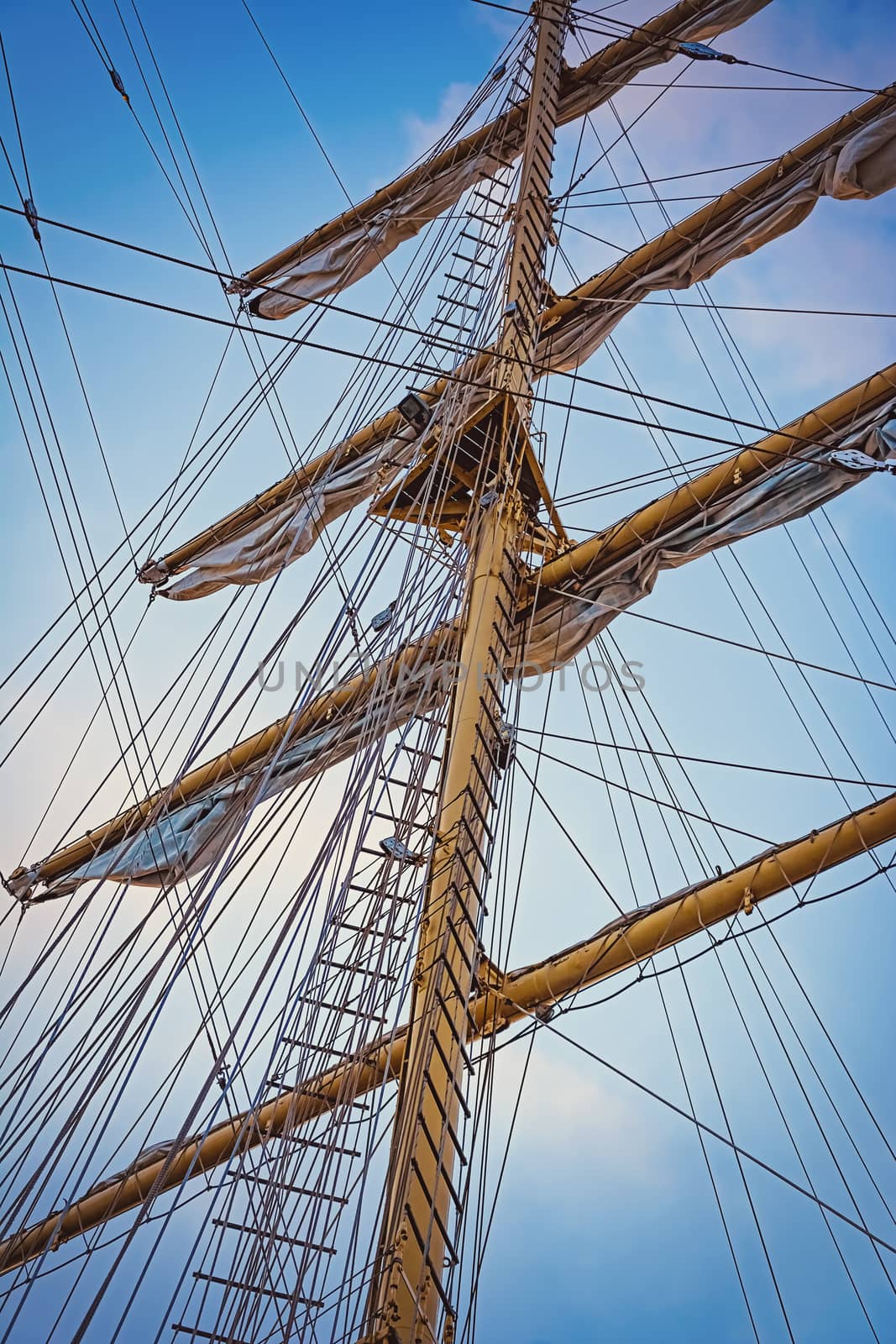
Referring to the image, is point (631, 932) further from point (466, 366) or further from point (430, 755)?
point (466, 366)

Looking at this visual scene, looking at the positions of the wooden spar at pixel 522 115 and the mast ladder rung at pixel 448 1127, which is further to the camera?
the wooden spar at pixel 522 115

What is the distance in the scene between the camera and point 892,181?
7770 millimetres

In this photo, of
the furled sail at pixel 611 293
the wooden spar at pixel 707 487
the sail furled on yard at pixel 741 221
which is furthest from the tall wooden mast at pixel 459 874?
the sail furled on yard at pixel 741 221

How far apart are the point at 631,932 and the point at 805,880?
2.76 feet

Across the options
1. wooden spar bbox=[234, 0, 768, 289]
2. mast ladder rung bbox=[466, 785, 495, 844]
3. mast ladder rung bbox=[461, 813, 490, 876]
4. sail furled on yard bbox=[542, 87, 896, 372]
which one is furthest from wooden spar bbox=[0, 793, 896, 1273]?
wooden spar bbox=[234, 0, 768, 289]

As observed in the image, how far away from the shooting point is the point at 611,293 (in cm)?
923

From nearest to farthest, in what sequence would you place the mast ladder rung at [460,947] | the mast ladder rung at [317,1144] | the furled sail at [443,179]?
the mast ladder rung at [317,1144]
the mast ladder rung at [460,947]
the furled sail at [443,179]

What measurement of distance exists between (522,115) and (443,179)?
90cm

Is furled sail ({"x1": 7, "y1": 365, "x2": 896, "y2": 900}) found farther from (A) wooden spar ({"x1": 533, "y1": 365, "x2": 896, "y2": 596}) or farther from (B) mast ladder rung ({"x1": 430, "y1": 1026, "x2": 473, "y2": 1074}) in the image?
(B) mast ladder rung ({"x1": 430, "y1": 1026, "x2": 473, "y2": 1074})

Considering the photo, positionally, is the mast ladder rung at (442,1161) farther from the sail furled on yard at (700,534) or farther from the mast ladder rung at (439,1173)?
the sail furled on yard at (700,534)

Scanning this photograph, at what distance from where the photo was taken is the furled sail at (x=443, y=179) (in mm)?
9531

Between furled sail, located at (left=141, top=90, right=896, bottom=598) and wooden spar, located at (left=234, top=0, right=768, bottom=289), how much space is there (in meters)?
1.64

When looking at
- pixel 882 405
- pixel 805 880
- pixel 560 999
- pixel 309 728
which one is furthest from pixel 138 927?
pixel 882 405

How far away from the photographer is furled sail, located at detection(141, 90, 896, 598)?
7785 mm
